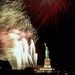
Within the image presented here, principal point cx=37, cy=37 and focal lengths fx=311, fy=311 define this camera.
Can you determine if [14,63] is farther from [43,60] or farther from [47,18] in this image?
[47,18]

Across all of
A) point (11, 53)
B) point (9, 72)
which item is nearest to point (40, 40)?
point (11, 53)

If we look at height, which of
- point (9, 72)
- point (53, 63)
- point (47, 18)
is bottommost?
point (53, 63)

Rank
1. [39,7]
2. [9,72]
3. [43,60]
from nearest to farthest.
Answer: [9,72], [39,7], [43,60]

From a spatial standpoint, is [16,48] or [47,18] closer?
[47,18]

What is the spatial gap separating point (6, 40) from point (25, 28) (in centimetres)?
264

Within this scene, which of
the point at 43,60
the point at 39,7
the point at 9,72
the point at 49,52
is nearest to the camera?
the point at 9,72

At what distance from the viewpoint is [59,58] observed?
28203 mm

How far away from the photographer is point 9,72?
6.83 m

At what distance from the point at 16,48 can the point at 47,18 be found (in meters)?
4.53

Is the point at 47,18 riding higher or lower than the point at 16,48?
higher

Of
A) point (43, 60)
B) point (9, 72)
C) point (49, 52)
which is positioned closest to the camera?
point (9, 72)

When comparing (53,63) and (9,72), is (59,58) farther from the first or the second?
(9,72)

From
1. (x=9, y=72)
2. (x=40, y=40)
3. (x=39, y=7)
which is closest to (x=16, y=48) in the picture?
(x=40, y=40)

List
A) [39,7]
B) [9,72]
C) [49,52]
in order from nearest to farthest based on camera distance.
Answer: [9,72]
[39,7]
[49,52]
